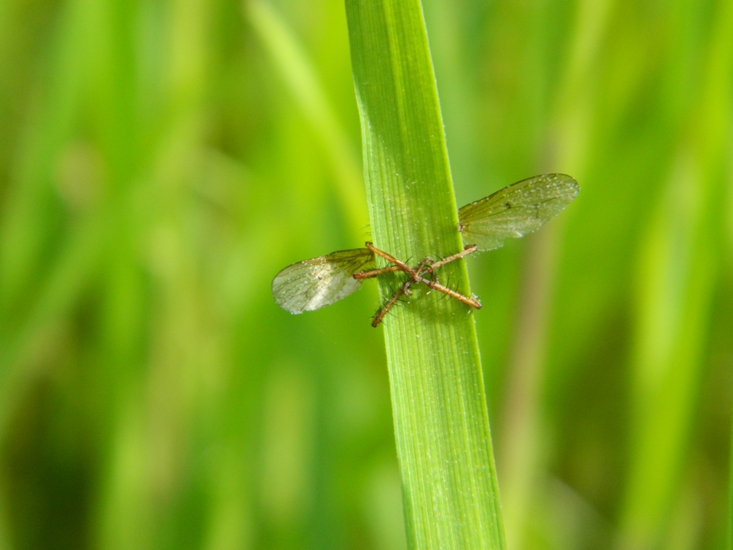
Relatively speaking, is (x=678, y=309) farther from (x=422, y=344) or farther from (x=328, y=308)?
(x=422, y=344)

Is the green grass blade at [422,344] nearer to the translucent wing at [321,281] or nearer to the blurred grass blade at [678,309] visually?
the translucent wing at [321,281]

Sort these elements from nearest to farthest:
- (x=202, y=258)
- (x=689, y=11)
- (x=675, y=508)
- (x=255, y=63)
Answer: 1. (x=689, y=11)
2. (x=675, y=508)
3. (x=202, y=258)
4. (x=255, y=63)

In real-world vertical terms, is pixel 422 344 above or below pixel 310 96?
below

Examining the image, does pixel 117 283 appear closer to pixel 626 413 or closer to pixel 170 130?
pixel 170 130

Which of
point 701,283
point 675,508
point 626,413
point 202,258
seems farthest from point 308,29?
point 675,508

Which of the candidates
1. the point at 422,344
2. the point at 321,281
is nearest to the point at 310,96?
the point at 321,281

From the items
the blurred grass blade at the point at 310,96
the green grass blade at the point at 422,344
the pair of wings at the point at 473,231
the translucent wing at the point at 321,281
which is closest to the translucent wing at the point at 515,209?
the pair of wings at the point at 473,231
